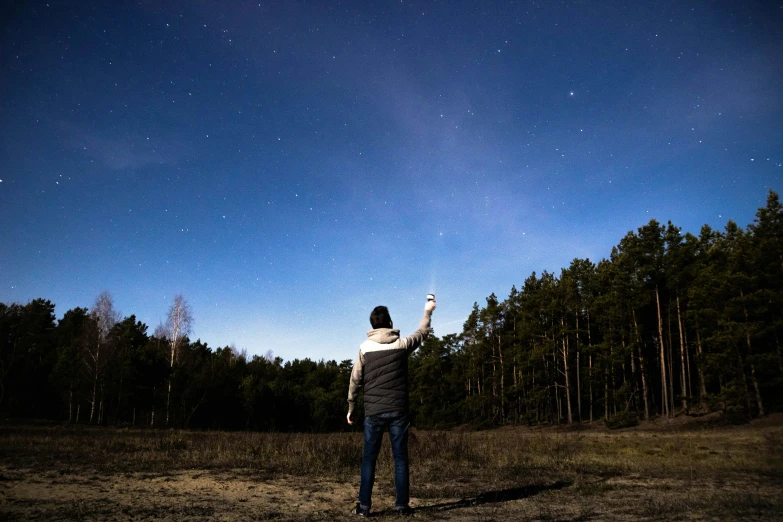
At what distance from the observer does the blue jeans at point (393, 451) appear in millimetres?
4719

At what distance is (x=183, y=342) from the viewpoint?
3875 centimetres

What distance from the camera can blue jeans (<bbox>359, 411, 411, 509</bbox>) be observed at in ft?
15.5

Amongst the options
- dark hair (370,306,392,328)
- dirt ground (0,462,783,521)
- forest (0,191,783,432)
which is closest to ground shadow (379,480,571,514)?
dirt ground (0,462,783,521)

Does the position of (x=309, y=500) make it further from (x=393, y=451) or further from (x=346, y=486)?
(x=393, y=451)

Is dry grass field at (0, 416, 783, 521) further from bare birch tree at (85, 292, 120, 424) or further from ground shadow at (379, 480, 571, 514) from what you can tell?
Answer: bare birch tree at (85, 292, 120, 424)

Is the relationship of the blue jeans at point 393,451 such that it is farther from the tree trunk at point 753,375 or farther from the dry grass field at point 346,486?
the tree trunk at point 753,375

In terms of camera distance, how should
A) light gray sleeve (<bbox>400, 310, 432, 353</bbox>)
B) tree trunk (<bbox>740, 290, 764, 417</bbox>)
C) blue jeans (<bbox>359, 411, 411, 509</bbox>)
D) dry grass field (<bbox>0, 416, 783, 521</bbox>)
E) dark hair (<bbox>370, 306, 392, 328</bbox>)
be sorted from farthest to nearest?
tree trunk (<bbox>740, 290, 764, 417</bbox>) < dark hair (<bbox>370, 306, 392, 328</bbox>) < light gray sleeve (<bbox>400, 310, 432, 353</bbox>) < dry grass field (<bbox>0, 416, 783, 521</bbox>) < blue jeans (<bbox>359, 411, 411, 509</bbox>)

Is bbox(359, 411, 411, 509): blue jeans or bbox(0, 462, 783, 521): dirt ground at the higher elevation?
bbox(359, 411, 411, 509): blue jeans

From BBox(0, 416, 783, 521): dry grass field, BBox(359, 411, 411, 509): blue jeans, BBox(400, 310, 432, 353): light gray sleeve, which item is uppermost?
BBox(400, 310, 432, 353): light gray sleeve

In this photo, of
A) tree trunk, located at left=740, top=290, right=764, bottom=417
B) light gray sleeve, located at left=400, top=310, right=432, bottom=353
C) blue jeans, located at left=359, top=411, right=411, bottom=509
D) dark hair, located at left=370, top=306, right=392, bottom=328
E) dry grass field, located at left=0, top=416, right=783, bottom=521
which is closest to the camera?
blue jeans, located at left=359, top=411, right=411, bottom=509

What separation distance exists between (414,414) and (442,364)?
762 cm

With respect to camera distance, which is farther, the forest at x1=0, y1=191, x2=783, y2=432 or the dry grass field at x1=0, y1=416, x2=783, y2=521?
the forest at x1=0, y1=191, x2=783, y2=432

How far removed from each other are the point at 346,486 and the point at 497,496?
230 centimetres

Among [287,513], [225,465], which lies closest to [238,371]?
[225,465]
